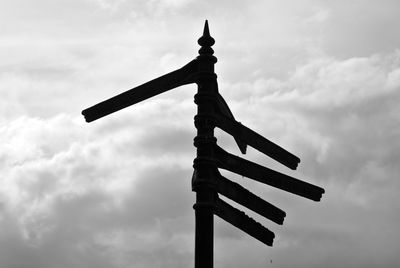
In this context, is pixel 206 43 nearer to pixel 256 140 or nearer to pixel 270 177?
pixel 256 140

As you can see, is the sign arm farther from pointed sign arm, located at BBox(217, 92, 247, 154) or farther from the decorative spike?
the decorative spike

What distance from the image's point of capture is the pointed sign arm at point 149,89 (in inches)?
253

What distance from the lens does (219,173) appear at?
602 cm

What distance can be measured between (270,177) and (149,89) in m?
1.76

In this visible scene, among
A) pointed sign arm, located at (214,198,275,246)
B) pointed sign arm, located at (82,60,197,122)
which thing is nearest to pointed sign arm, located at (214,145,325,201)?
pointed sign arm, located at (214,198,275,246)

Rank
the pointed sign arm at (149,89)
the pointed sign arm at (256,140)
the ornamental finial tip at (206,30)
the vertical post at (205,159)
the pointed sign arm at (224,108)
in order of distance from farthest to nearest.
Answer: the ornamental finial tip at (206,30)
the pointed sign arm at (149,89)
the pointed sign arm at (224,108)
the pointed sign arm at (256,140)
the vertical post at (205,159)

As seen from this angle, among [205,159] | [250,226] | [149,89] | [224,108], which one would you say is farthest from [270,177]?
[149,89]

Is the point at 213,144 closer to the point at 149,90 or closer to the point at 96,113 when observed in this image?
the point at 149,90

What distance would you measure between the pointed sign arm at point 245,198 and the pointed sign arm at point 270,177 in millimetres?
158

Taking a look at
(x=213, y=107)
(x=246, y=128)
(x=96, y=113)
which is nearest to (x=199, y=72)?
(x=213, y=107)

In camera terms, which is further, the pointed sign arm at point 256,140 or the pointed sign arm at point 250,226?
the pointed sign arm at point 256,140

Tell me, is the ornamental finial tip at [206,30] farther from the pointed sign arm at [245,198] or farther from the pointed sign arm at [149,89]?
the pointed sign arm at [245,198]

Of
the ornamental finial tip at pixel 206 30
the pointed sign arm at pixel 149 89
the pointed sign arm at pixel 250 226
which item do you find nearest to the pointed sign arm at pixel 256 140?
the pointed sign arm at pixel 149 89

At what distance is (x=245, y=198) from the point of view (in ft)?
19.6
